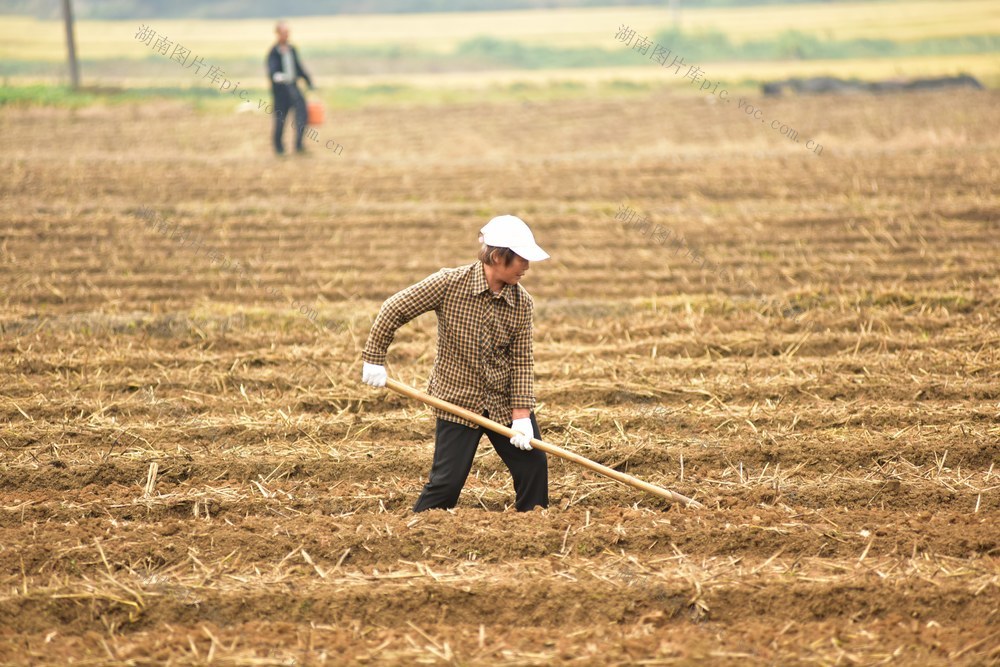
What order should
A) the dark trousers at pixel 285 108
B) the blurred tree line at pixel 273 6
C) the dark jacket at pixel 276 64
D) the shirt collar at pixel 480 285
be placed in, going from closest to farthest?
the shirt collar at pixel 480 285 → the dark jacket at pixel 276 64 → the dark trousers at pixel 285 108 → the blurred tree line at pixel 273 6

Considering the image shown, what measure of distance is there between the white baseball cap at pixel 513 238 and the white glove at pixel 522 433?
799 millimetres

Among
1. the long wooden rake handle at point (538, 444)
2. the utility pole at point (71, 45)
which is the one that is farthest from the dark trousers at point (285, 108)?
the utility pole at point (71, 45)

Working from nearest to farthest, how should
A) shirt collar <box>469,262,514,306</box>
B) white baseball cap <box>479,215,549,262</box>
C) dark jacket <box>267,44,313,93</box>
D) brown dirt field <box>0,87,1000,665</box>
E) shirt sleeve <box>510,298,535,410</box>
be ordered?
brown dirt field <box>0,87,1000,665</box> → white baseball cap <box>479,215,549,262</box> → shirt collar <box>469,262,514,306</box> → shirt sleeve <box>510,298,535,410</box> → dark jacket <box>267,44,313,93</box>

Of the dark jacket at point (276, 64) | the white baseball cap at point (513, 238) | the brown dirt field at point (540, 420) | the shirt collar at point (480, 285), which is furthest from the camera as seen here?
the dark jacket at point (276, 64)

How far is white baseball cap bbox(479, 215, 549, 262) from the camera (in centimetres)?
459

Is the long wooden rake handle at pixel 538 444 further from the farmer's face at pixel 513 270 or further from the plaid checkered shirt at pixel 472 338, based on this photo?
the farmer's face at pixel 513 270

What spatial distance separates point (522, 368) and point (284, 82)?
11276mm

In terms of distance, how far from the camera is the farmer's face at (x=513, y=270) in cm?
464

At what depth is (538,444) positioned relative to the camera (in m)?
4.92

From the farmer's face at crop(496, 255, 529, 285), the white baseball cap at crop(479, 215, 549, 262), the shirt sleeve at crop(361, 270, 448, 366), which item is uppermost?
the white baseball cap at crop(479, 215, 549, 262)

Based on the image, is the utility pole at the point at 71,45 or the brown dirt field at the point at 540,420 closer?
the brown dirt field at the point at 540,420

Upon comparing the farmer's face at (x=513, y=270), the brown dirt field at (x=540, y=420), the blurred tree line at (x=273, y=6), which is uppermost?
the blurred tree line at (x=273, y=6)

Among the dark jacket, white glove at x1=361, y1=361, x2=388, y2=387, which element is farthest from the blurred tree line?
white glove at x1=361, y1=361, x2=388, y2=387

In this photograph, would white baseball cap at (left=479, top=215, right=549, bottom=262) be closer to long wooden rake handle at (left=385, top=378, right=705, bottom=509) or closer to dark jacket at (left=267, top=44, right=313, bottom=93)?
long wooden rake handle at (left=385, top=378, right=705, bottom=509)
